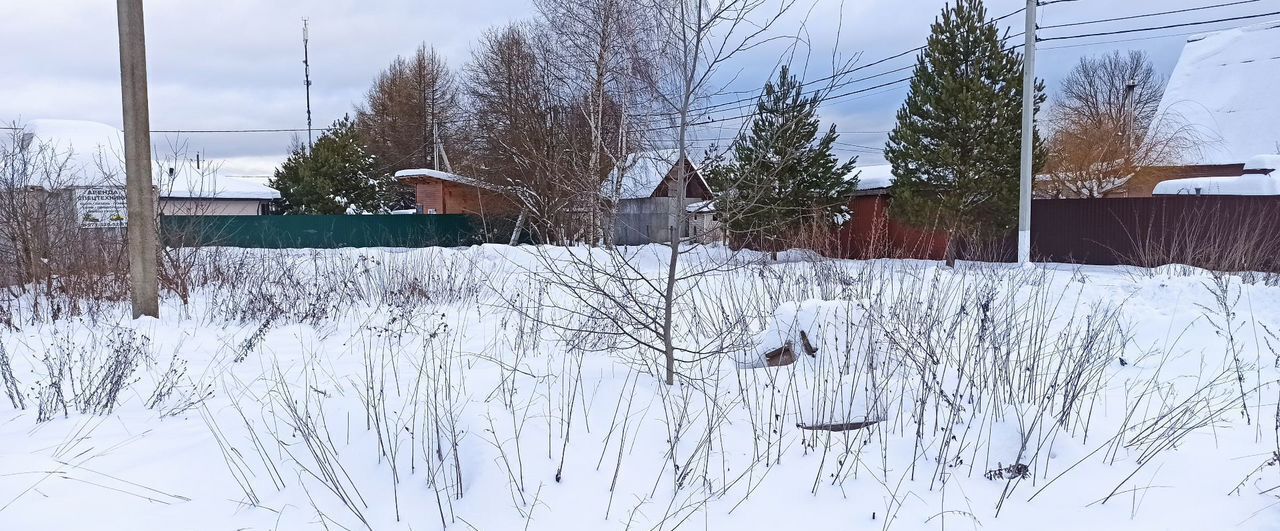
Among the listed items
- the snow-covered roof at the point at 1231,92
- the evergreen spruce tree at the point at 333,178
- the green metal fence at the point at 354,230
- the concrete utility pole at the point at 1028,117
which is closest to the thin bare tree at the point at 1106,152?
the snow-covered roof at the point at 1231,92

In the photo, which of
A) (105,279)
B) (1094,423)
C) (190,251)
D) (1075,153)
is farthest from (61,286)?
(1075,153)

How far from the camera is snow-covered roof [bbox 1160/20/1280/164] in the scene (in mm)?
21656

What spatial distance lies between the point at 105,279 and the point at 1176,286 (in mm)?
10605

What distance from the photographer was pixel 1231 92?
75.5 ft

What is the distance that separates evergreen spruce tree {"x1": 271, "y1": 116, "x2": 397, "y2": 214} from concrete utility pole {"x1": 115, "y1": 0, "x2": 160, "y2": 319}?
23.1m

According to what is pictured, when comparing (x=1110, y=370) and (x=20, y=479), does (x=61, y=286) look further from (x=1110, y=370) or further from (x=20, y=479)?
(x=1110, y=370)

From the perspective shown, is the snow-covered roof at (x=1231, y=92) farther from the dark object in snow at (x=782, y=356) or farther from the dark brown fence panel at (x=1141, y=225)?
the dark object in snow at (x=782, y=356)

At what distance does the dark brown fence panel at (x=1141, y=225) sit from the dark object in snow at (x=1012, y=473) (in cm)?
1152

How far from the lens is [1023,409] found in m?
3.48

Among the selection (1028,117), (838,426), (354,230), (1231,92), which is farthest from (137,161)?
(1231,92)

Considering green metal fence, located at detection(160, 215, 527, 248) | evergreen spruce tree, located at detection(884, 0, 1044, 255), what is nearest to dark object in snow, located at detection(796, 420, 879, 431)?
evergreen spruce tree, located at detection(884, 0, 1044, 255)

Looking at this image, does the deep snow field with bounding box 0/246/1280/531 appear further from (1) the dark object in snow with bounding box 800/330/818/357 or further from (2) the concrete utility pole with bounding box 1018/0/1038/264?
(2) the concrete utility pole with bounding box 1018/0/1038/264

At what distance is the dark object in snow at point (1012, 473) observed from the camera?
3.03 m

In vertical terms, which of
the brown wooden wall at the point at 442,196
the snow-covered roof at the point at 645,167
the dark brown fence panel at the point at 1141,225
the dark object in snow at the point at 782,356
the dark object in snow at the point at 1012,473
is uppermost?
the brown wooden wall at the point at 442,196
